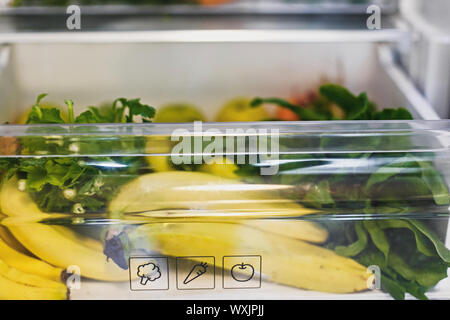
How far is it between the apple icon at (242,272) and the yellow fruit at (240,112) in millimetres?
419

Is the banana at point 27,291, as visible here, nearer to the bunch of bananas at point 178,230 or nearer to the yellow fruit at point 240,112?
the bunch of bananas at point 178,230

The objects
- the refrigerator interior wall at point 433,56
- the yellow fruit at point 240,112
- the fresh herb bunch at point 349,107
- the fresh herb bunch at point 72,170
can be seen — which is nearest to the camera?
the fresh herb bunch at point 72,170

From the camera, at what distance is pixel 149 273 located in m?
0.72

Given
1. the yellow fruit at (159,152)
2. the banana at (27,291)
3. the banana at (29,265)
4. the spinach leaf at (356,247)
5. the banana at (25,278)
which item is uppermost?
the yellow fruit at (159,152)

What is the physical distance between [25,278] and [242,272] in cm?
29

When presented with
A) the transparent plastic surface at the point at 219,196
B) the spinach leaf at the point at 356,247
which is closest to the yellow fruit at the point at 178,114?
the transparent plastic surface at the point at 219,196

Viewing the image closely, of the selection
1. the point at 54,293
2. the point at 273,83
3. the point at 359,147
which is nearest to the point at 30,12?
the point at 273,83

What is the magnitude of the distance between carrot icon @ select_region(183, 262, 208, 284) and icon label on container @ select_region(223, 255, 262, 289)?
3 cm

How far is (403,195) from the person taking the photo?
27.7 inches

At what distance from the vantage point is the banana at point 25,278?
28.2 inches

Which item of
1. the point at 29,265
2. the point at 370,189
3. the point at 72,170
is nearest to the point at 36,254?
the point at 29,265
